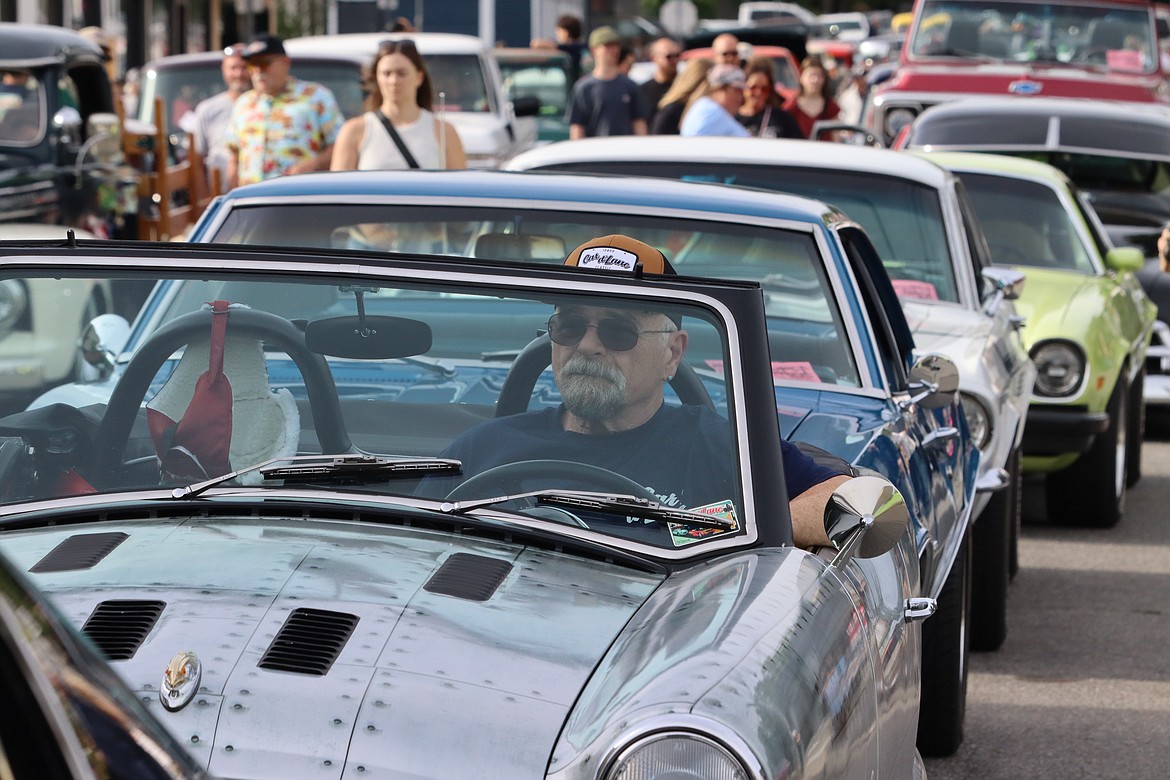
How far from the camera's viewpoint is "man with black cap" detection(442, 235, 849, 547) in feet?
11.4

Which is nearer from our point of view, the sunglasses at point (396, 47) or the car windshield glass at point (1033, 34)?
the sunglasses at point (396, 47)

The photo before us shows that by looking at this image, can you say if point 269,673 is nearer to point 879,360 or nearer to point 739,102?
point 879,360

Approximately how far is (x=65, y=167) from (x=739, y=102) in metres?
4.18

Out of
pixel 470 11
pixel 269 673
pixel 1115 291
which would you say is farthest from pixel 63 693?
pixel 470 11

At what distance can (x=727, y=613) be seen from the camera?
10.0 feet

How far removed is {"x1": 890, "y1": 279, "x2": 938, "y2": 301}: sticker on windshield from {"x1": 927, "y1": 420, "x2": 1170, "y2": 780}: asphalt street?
1.22 meters

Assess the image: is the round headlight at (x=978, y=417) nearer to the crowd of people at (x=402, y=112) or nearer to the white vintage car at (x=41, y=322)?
the crowd of people at (x=402, y=112)

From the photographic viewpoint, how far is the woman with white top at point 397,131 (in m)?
8.89

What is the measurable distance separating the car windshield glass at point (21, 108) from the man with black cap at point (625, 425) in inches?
352

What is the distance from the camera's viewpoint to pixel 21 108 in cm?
1200

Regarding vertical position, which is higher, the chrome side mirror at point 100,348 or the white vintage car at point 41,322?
the chrome side mirror at point 100,348

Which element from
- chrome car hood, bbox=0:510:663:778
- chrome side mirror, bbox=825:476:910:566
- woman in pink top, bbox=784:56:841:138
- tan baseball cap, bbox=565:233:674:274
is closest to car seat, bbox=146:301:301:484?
chrome car hood, bbox=0:510:663:778

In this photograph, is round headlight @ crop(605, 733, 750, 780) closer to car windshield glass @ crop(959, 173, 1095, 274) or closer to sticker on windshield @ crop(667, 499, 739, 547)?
sticker on windshield @ crop(667, 499, 739, 547)

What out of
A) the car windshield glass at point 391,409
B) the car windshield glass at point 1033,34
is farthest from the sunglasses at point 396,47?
the car windshield glass at point 1033,34
